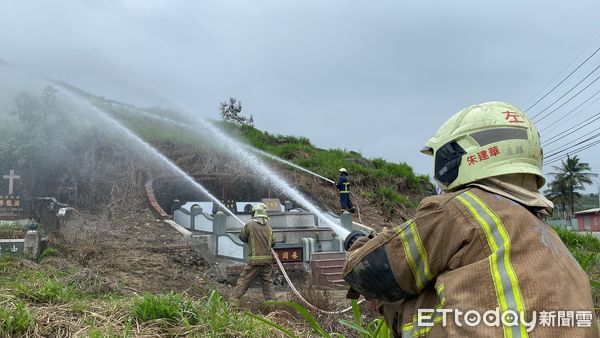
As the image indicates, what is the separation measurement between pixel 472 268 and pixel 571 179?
5720 centimetres

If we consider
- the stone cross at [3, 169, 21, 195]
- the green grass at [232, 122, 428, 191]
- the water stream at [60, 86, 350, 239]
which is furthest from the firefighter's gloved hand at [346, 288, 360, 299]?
the green grass at [232, 122, 428, 191]

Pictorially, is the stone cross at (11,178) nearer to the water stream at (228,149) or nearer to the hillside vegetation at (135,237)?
the hillside vegetation at (135,237)

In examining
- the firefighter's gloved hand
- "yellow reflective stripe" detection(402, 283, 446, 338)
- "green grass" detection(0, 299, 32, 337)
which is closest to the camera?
"yellow reflective stripe" detection(402, 283, 446, 338)

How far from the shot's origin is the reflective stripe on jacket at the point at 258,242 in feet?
29.1

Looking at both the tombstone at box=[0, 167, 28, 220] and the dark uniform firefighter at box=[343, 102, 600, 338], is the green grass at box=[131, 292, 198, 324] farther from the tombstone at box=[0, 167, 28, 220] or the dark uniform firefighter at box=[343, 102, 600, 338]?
the tombstone at box=[0, 167, 28, 220]

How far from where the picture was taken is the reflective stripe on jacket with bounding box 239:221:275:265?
8.87 metres

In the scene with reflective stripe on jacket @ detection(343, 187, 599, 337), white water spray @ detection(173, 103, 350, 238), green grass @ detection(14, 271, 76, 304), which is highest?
white water spray @ detection(173, 103, 350, 238)

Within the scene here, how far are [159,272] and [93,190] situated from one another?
9241 millimetres

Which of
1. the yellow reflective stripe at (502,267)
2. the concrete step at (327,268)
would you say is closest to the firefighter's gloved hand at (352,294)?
the yellow reflective stripe at (502,267)

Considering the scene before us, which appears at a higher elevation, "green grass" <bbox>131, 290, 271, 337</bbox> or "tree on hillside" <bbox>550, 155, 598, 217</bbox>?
"tree on hillside" <bbox>550, 155, 598, 217</bbox>

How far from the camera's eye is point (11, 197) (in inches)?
581

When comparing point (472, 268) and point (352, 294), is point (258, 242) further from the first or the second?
point (472, 268)

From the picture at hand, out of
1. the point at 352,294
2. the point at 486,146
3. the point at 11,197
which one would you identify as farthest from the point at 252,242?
the point at 11,197

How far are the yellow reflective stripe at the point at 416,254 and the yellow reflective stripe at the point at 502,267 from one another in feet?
0.66
